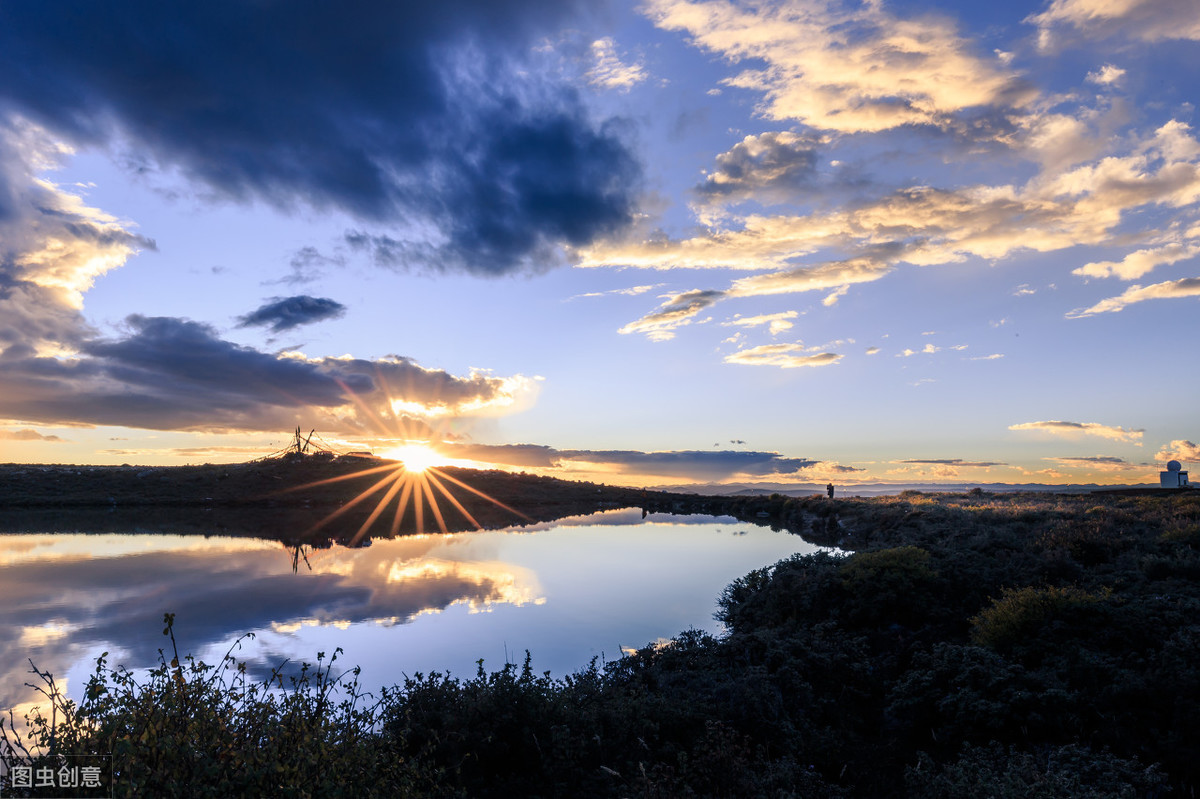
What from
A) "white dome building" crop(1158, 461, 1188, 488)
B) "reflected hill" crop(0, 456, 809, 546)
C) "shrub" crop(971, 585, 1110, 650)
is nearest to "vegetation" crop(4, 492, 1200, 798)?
"shrub" crop(971, 585, 1110, 650)

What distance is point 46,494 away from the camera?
59.2 metres

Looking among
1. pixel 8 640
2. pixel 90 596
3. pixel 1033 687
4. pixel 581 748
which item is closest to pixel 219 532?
pixel 90 596

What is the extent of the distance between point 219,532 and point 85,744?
118 ft

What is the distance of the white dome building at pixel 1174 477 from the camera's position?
1927 inches

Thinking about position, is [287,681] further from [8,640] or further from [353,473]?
[353,473]

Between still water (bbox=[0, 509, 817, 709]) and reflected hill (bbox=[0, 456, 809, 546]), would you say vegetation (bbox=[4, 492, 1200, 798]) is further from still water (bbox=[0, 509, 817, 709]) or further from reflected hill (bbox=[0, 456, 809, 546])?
reflected hill (bbox=[0, 456, 809, 546])

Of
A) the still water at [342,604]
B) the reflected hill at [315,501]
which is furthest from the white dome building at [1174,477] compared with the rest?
the still water at [342,604]

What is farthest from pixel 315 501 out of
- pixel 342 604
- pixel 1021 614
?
pixel 1021 614

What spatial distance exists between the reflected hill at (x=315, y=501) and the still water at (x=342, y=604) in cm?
886

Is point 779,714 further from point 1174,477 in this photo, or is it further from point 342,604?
point 1174,477

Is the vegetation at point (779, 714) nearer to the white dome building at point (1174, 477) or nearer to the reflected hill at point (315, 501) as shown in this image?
the reflected hill at point (315, 501)

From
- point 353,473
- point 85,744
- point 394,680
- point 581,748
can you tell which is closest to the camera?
point 85,744

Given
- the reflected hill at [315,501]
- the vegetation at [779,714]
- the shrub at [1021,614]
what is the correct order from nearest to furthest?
the vegetation at [779,714]
the shrub at [1021,614]
the reflected hill at [315,501]

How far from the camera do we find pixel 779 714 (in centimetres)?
931
